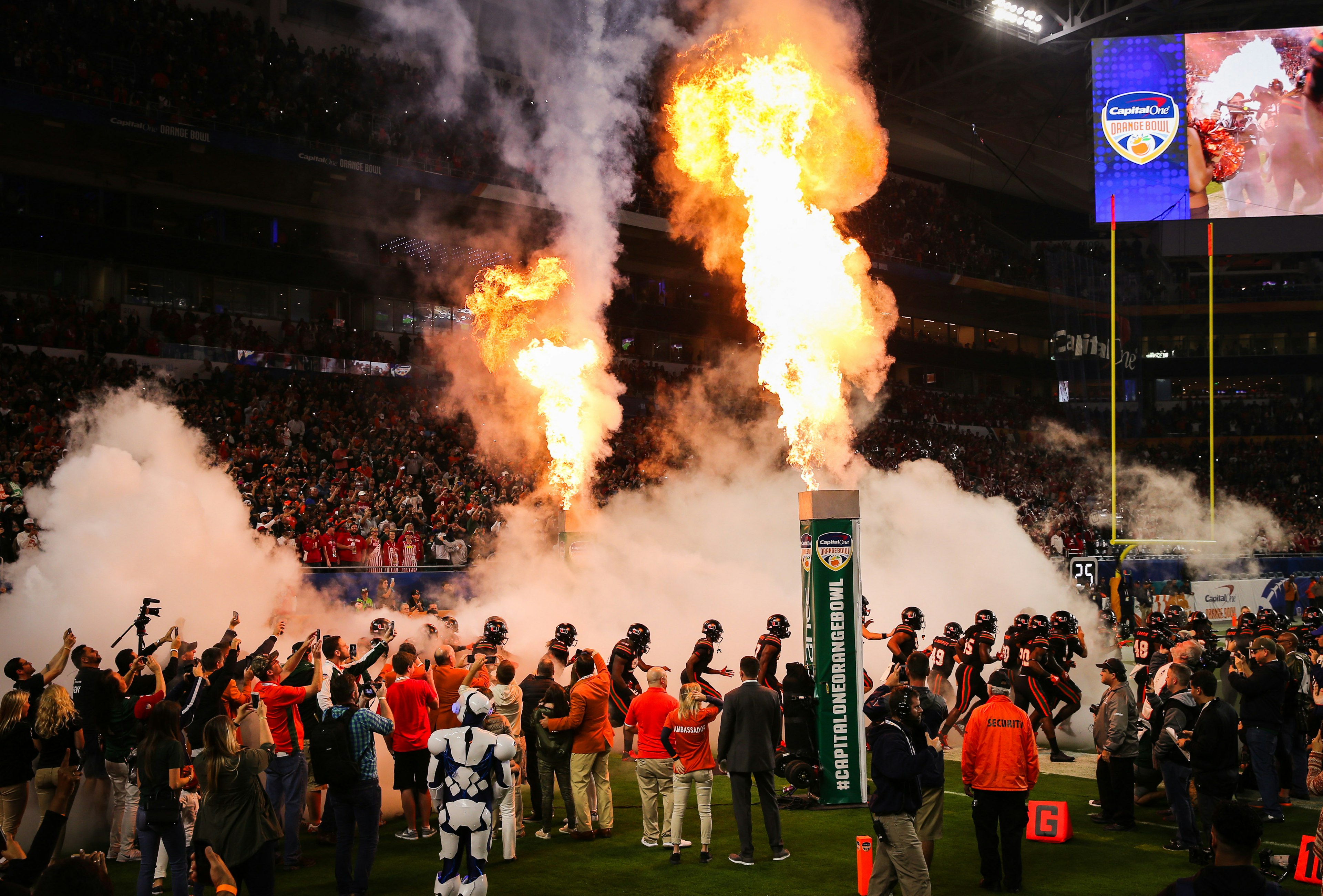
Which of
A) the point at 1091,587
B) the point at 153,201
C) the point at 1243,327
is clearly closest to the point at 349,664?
the point at 1091,587

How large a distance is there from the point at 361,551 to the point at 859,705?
36.8 ft

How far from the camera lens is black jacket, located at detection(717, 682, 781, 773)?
27.8 ft

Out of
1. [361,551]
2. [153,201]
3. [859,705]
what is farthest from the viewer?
[153,201]

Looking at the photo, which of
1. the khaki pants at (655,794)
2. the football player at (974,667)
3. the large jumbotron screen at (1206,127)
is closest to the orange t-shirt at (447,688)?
the khaki pants at (655,794)

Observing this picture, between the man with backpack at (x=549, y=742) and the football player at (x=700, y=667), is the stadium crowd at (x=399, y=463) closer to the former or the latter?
the man with backpack at (x=549, y=742)

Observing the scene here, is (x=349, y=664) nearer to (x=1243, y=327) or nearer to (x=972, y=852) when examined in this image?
(x=972, y=852)

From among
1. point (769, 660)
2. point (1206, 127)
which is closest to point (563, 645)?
point (769, 660)

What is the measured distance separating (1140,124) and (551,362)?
15.9 m

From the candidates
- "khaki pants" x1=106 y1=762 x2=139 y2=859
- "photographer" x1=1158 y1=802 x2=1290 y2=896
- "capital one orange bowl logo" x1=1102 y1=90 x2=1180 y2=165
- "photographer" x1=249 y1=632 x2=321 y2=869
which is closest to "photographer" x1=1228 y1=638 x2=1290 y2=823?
"photographer" x1=1158 y1=802 x2=1290 y2=896

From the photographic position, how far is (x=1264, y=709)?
30.6 feet

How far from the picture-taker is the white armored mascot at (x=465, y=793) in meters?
6.66

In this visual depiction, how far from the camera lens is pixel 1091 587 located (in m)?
21.0

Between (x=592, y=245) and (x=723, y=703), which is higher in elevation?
(x=592, y=245)

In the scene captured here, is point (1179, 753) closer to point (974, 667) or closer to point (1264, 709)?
point (1264, 709)
